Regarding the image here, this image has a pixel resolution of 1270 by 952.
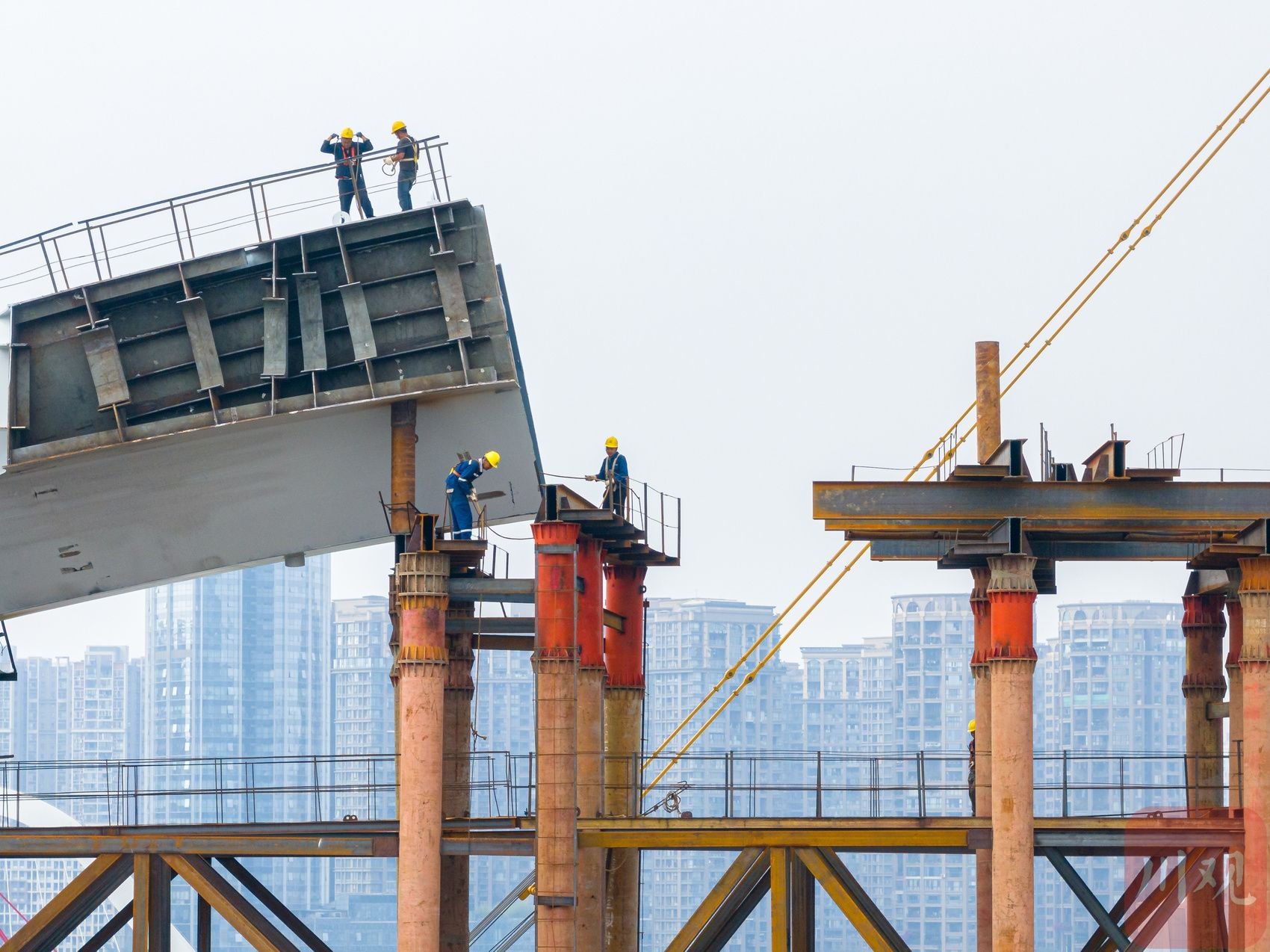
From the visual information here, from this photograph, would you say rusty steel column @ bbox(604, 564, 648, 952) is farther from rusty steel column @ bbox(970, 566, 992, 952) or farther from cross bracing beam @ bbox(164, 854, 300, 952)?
cross bracing beam @ bbox(164, 854, 300, 952)

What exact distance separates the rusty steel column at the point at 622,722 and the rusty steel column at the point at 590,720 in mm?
4931

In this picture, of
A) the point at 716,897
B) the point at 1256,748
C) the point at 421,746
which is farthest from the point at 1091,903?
the point at 421,746

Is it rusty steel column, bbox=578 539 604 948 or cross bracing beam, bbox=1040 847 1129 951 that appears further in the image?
cross bracing beam, bbox=1040 847 1129 951

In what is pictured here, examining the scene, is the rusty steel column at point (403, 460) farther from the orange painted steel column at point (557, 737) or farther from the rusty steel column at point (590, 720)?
the orange painted steel column at point (557, 737)

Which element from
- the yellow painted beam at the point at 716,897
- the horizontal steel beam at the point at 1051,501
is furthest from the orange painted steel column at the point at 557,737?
the horizontal steel beam at the point at 1051,501

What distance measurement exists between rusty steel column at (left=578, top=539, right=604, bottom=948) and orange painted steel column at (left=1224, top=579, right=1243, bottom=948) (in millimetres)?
11879

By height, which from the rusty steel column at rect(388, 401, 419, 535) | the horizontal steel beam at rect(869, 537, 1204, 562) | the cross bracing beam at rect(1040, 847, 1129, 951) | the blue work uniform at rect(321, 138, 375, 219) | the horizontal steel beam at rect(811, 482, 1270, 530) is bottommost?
the cross bracing beam at rect(1040, 847, 1129, 951)

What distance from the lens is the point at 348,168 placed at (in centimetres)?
4272

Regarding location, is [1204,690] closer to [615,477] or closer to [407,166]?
[615,477]

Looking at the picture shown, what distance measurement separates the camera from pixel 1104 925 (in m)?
40.2

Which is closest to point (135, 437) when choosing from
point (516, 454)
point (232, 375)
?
point (232, 375)

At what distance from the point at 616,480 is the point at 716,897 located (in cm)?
885

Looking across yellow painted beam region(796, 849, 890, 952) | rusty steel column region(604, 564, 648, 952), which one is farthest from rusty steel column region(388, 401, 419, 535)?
yellow painted beam region(796, 849, 890, 952)

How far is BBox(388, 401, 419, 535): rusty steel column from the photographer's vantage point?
42.8 metres
